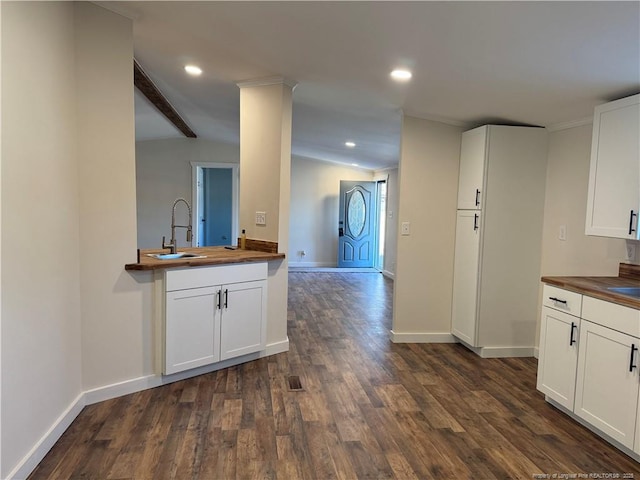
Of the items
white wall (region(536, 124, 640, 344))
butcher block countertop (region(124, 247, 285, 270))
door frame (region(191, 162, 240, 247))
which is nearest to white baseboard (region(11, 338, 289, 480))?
butcher block countertop (region(124, 247, 285, 270))

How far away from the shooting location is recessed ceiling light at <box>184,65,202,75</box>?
3.47 m

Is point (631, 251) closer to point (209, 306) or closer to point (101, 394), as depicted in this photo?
point (209, 306)

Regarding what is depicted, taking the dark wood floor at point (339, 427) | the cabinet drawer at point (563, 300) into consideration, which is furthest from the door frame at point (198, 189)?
the cabinet drawer at point (563, 300)

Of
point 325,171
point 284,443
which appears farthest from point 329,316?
point 325,171

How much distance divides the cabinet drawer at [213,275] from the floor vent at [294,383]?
2.72ft

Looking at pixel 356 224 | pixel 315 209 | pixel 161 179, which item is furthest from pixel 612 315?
pixel 161 179

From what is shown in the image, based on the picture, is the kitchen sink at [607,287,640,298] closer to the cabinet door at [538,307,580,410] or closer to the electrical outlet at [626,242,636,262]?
the cabinet door at [538,307,580,410]

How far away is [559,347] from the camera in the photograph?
8.84 ft

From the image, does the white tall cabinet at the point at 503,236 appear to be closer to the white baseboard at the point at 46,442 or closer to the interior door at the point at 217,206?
the white baseboard at the point at 46,442

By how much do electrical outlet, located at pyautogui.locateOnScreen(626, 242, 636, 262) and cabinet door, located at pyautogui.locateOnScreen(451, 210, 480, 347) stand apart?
1085mm

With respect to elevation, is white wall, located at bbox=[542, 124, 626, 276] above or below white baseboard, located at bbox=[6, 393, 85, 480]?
above

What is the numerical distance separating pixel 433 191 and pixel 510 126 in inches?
34.0

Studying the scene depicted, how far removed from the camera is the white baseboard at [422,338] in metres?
4.11

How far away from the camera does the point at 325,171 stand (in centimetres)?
873
